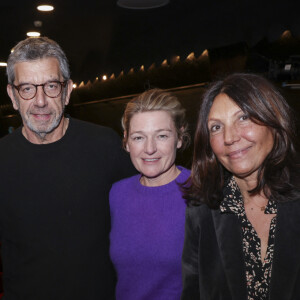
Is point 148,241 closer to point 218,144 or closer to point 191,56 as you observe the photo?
point 218,144

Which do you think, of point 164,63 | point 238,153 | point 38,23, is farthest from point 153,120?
point 38,23

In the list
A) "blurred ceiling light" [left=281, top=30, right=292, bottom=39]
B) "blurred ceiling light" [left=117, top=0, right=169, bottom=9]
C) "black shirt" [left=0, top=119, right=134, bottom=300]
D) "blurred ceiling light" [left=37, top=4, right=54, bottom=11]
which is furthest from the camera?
"blurred ceiling light" [left=37, top=4, right=54, bottom=11]

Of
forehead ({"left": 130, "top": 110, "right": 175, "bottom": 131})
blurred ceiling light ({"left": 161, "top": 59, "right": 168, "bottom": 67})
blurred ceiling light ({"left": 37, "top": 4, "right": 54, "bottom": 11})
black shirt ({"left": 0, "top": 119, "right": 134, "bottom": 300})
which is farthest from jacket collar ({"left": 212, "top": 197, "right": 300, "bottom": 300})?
blurred ceiling light ({"left": 37, "top": 4, "right": 54, "bottom": 11})

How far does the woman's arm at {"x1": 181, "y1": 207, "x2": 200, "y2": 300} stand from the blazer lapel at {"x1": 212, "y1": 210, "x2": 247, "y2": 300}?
0.34 ft

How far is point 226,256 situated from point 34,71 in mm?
1245

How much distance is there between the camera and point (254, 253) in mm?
1389

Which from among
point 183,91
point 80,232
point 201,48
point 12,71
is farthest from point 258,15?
point 80,232

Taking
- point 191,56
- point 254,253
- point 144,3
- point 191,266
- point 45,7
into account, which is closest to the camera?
point 254,253

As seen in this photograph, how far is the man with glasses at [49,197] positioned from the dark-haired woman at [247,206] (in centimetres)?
50

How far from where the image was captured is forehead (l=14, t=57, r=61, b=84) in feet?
5.70

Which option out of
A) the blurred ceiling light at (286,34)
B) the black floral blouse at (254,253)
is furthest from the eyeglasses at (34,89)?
the blurred ceiling light at (286,34)

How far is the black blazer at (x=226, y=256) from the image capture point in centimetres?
127

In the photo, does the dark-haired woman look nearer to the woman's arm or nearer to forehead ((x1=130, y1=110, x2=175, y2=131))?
the woman's arm

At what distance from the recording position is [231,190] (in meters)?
1.56
